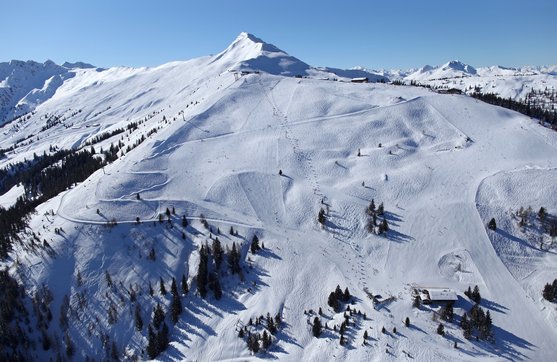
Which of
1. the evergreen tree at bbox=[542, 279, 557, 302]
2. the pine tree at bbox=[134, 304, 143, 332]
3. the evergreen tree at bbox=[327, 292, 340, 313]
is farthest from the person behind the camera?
the pine tree at bbox=[134, 304, 143, 332]

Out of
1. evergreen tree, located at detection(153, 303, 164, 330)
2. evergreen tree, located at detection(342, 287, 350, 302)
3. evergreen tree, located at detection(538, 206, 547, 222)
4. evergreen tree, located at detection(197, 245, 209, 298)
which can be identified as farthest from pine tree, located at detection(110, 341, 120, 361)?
evergreen tree, located at detection(538, 206, 547, 222)

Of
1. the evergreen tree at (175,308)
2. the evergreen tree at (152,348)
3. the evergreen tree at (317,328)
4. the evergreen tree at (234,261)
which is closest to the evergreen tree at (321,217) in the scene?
the evergreen tree at (234,261)

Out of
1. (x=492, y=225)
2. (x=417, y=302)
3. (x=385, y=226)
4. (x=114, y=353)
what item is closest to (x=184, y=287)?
(x=114, y=353)

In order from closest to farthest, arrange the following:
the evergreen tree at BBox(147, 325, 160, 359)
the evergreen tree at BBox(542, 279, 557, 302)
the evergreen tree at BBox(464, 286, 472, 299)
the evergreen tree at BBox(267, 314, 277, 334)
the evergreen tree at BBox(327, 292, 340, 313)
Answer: the evergreen tree at BBox(542, 279, 557, 302) < the evergreen tree at BBox(267, 314, 277, 334) < the evergreen tree at BBox(147, 325, 160, 359) < the evergreen tree at BBox(464, 286, 472, 299) < the evergreen tree at BBox(327, 292, 340, 313)

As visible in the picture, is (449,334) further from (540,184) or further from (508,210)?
(540,184)

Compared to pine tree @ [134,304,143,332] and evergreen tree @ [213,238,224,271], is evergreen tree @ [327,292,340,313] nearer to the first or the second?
evergreen tree @ [213,238,224,271]

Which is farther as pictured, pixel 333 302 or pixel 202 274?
pixel 202 274

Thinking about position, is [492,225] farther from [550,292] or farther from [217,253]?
[217,253]

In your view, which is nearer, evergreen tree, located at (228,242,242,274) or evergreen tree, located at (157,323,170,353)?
evergreen tree, located at (157,323,170,353)

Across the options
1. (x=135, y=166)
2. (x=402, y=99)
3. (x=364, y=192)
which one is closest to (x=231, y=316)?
(x=364, y=192)
